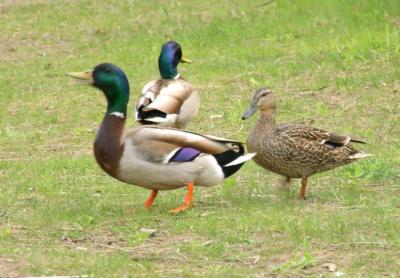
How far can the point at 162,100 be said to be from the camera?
428 inches

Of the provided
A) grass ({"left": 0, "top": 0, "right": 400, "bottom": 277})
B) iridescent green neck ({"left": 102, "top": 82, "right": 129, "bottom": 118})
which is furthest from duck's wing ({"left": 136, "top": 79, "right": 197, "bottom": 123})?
iridescent green neck ({"left": 102, "top": 82, "right": 129, "bottom": 118})

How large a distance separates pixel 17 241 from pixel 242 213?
5.07 ft

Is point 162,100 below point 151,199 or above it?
above

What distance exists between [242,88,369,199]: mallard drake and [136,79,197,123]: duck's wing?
177 centimetres

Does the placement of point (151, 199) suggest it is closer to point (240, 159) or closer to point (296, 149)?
point (240, 159)

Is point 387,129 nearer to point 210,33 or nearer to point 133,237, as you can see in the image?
point 133,237

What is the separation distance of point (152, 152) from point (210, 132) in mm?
3591

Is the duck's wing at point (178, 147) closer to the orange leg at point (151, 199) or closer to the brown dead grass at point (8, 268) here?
the orange leg at point (151, 199)

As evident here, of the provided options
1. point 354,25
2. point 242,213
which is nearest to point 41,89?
point 354,25

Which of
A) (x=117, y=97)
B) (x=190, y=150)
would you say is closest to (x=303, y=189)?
(x=190, y=150)

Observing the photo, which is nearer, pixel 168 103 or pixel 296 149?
pixel 296 149

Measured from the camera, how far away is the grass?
287 inches

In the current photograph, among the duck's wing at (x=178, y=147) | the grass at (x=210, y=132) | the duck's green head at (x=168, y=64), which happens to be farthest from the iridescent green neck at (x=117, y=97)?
the duck's green head at (x=168, y=64)

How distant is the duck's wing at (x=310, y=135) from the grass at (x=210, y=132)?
0.37m
